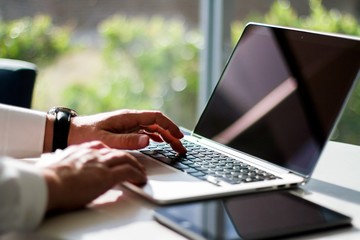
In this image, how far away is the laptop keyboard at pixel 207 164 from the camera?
1149 mm

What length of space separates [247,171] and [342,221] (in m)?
0.26

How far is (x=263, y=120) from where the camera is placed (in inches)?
52.4

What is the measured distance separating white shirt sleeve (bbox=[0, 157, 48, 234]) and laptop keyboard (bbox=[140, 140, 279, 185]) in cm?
31

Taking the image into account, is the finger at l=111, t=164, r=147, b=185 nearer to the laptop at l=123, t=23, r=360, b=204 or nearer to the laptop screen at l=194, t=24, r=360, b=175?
the laptop at l=123, t=23, r=360, b=204

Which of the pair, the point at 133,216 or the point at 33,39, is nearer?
the point at 133,216

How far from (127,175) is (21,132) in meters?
0.47

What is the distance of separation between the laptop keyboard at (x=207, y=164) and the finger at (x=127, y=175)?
11cm

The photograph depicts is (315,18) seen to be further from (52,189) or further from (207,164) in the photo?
(52,189)

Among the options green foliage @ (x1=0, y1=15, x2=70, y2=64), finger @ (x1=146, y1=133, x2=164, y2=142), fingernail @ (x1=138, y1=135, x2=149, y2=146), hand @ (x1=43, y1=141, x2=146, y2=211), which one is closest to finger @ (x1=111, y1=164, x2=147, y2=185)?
hand @ (x1=43, y1=141, x2=146, y2=211)

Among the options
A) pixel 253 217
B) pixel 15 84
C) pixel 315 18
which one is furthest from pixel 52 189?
pixel 315 18

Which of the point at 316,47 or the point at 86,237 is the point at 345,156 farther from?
the point at 86,237

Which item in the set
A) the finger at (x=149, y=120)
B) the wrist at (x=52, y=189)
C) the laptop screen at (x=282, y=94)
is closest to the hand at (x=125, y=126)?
the finger at (x=149, y=120)

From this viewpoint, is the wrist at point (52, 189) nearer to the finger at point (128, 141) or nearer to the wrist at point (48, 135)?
the finger at point (128, 141)

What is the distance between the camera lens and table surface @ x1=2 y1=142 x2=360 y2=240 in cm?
93
